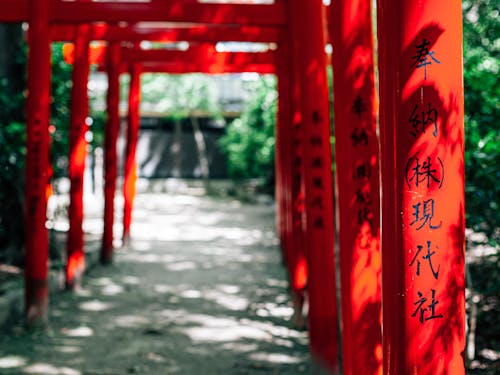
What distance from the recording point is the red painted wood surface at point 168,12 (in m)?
5.96

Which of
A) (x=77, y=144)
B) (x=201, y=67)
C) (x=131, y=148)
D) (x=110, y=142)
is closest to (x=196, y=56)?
(x=201, y=67)

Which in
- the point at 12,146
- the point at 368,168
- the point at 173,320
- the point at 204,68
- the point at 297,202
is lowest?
the point at 173,320

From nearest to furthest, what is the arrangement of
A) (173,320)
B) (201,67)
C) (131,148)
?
(173,320)
(201,67)
(131,148)

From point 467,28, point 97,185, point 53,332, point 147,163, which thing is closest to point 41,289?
point 53,332

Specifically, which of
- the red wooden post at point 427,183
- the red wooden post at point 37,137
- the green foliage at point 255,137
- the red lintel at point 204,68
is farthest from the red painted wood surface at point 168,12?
the green foliage at point 255,137

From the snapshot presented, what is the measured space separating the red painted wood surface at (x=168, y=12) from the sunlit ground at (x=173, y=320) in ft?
9.46

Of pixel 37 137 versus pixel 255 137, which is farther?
pixel 255 137

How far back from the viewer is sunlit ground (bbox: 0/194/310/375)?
514cm

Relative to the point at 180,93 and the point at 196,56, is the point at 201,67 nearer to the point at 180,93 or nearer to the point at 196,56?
the point at 196,56

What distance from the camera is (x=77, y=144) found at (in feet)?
23.8

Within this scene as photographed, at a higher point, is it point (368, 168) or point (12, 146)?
point (12, 146)

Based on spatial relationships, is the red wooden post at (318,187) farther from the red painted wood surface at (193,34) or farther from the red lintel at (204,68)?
the red lintel at (204,68)

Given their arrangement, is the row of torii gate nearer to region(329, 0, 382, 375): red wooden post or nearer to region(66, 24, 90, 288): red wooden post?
region(329, 0, 382, 375): red wooden post

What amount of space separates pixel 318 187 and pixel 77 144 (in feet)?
11.9
